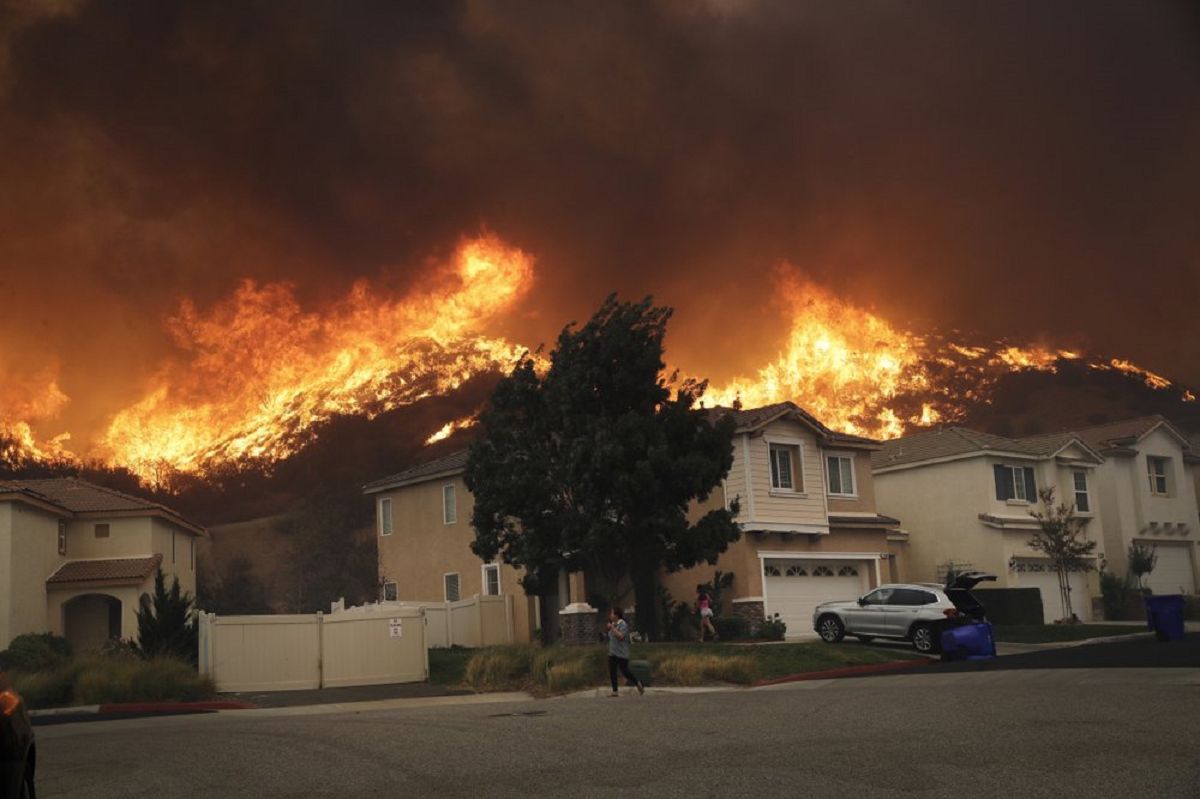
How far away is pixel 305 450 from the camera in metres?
118

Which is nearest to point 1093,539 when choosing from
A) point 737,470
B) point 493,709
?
point 737,470

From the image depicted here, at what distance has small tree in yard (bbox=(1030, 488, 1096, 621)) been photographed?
150ft

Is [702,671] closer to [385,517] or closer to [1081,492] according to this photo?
[385,517]

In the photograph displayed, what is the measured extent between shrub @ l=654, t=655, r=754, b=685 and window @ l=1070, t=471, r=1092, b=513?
1211 inches

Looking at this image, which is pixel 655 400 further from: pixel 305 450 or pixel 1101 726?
pixel 305 450

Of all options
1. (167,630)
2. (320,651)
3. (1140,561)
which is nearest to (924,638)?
(320,651)

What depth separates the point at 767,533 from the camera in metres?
38.3

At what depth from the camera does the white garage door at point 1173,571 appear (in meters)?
55.3

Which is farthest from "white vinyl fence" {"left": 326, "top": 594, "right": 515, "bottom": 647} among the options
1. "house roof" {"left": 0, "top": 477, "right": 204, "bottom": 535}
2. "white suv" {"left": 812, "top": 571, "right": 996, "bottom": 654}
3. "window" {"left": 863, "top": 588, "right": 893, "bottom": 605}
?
"window" {"left": 863, "top": 588, "right": 893, "bottom": 605}

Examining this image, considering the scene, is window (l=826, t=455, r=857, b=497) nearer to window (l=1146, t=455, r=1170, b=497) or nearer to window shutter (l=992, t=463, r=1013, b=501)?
window shutter (l=992, t=463, r=1013, b=501)

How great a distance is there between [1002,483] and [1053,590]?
5.03 m

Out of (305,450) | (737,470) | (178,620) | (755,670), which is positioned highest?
(305,450)

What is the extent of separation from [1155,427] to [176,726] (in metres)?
49.9

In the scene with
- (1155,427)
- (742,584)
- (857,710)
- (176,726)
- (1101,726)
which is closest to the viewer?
(1101,726)
